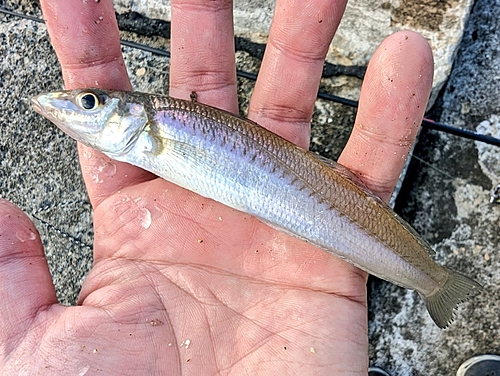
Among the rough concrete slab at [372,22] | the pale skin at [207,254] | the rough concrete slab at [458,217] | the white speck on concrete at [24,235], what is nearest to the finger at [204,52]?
the pale skin at [207,254]

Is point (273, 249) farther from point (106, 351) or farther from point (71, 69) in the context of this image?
point (71, 69)

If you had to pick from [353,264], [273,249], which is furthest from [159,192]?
[353,264]

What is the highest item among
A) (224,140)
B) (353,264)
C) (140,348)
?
(224,140)

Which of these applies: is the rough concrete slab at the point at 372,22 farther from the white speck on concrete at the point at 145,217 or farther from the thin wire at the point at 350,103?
the white speck on concrete at the point at 145,217

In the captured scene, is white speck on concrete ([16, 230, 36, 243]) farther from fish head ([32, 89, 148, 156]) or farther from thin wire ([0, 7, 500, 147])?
thin wire ([0, 7, 500, 147])

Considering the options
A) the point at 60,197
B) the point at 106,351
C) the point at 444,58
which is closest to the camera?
the point at 106,351
